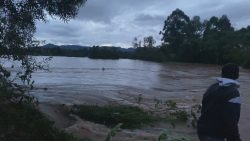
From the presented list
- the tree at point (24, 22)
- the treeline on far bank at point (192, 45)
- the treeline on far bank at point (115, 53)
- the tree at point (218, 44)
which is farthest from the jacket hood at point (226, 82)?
the tree at point (218, 44)

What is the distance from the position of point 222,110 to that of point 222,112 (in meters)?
0.02

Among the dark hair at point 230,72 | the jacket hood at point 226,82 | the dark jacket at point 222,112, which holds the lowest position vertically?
the dark jacket at point 222,112

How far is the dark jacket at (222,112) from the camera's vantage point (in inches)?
191

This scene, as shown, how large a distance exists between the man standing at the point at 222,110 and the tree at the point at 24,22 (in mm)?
4170

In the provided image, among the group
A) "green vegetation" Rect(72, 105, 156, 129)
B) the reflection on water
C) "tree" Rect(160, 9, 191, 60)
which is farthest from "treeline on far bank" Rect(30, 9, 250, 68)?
"green vegetation" Rect(72, 105, 156, 129)

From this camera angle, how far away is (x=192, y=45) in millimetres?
87500

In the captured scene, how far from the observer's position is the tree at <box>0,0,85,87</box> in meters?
8.62

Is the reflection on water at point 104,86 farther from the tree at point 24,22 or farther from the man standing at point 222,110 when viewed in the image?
the man standing at point 222,110

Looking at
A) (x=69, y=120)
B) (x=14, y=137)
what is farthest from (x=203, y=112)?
(x=69, y=120)

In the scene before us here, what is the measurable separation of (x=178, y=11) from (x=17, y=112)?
9116cm

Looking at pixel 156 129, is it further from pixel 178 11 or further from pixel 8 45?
pixel 178 11

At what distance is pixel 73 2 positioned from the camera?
9805mm

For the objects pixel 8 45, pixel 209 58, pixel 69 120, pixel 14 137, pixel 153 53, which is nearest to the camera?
pixel 14 137

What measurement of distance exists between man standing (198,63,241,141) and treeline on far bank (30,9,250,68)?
6159 centimetres
